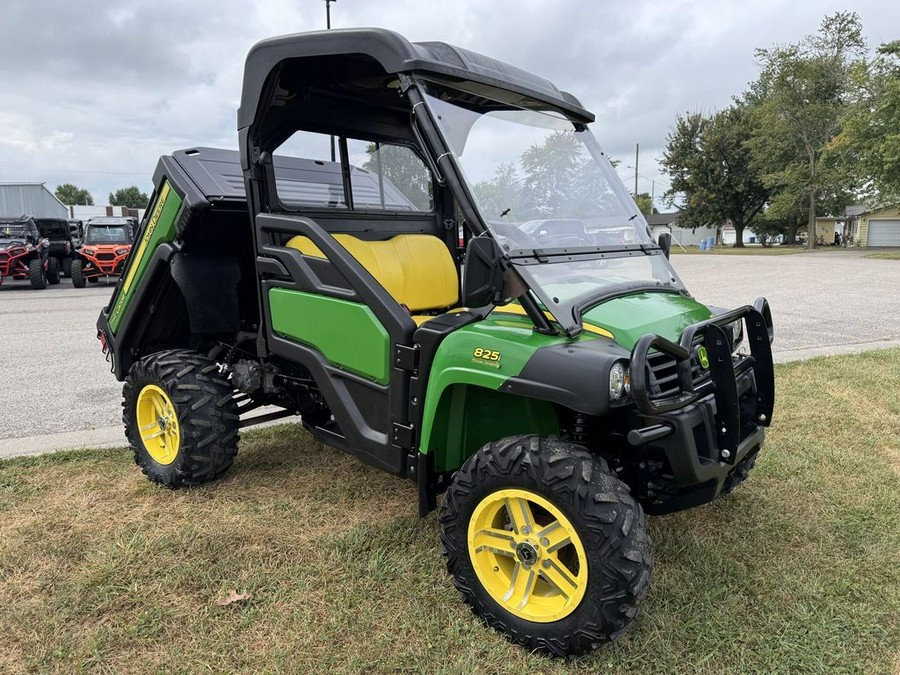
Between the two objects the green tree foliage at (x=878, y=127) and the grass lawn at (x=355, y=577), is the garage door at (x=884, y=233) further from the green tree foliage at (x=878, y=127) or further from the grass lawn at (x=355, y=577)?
the grass lawn at (x=355, y=577)

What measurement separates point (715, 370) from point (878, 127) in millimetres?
31831

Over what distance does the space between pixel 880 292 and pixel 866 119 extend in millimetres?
18827

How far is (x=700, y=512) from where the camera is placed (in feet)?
11.8

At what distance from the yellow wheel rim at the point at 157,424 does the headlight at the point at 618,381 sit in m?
2.89

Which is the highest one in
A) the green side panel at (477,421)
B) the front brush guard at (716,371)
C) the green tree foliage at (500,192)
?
the green tree foliage at (500,192)

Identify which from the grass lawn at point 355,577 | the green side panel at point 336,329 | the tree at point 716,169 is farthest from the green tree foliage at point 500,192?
the tree at point 716,169

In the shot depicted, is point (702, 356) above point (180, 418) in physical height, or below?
above

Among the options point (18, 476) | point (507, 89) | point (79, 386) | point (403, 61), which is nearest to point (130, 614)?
point (18, 476)

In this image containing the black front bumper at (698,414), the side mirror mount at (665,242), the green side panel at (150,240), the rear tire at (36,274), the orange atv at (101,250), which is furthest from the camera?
the orange atv at (101,250)

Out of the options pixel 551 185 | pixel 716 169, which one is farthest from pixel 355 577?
pixel 716 169

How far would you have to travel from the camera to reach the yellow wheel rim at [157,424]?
4.05 meters

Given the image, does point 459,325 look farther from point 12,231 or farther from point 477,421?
point 12,231

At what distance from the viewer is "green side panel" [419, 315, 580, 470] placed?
2.50 m

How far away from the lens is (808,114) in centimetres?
3638
